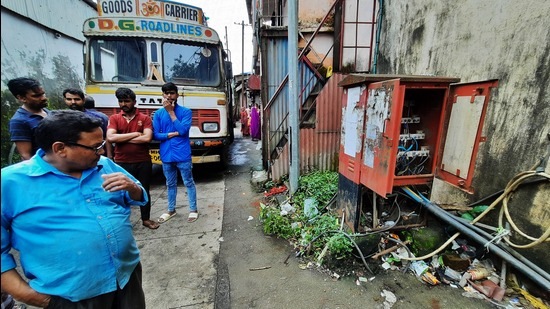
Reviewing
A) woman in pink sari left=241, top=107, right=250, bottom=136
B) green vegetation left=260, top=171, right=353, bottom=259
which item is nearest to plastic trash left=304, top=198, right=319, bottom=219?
green vegetation left=260, top=171, right=353, bottom=259

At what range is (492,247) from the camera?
8.52 feet

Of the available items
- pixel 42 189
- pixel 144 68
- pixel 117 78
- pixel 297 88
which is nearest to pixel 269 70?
pixel 297 88

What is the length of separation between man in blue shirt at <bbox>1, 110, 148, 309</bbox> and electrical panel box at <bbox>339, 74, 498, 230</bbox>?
7.49 feet

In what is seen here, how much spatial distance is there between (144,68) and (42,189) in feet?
13.4

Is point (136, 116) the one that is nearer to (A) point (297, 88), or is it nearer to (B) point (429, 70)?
(A) point (297, 88)

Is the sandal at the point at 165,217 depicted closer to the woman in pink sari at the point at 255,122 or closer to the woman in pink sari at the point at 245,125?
the woman in pink sari at the point at 255,122

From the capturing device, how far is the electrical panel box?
2545mm

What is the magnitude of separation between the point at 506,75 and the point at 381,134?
4.74 ft

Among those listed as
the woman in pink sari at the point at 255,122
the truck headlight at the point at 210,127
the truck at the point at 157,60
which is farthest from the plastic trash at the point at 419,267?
the woman in pink sari at the point at 255,122

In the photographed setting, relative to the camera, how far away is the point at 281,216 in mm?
3771

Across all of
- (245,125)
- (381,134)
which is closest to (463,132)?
(381,134)

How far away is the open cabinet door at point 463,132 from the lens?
2.53 metres

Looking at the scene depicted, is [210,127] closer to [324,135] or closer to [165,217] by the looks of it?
[165,217]

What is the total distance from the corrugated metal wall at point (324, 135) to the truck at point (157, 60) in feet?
5.45
